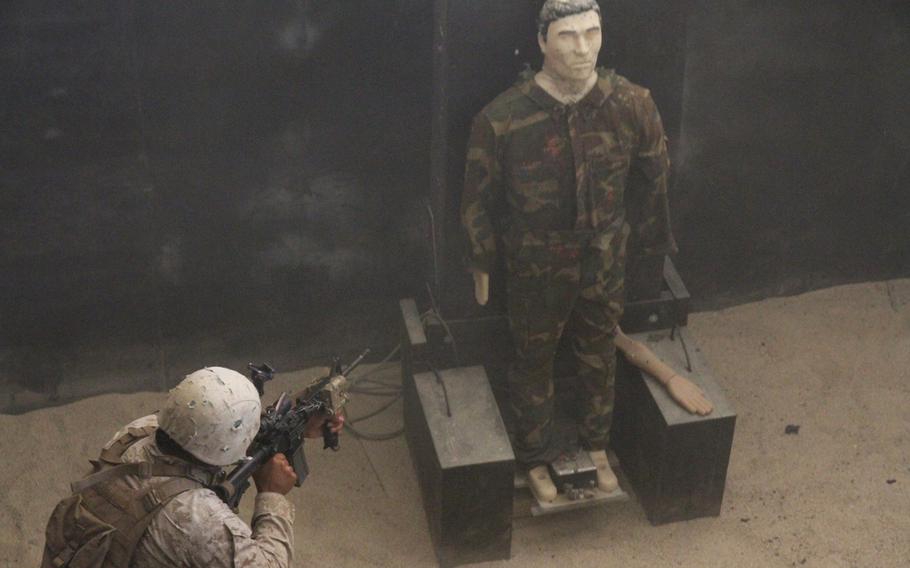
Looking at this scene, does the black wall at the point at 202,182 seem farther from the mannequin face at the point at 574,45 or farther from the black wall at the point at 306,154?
the mannequin face at the point at 574,45

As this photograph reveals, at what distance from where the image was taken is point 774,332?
7094 mm

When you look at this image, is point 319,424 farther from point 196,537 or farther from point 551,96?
point 551,96

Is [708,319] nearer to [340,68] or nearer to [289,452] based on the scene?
[340,68]

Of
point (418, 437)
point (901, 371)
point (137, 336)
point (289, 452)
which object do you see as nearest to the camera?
point (289, 452)

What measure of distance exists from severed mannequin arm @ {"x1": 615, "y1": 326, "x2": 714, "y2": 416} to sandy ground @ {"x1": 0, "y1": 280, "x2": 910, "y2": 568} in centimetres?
65

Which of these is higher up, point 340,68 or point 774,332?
point 340,68

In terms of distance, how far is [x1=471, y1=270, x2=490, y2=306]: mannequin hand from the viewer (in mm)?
5336

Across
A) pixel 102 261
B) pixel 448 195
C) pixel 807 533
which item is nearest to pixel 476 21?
pixel 448 195

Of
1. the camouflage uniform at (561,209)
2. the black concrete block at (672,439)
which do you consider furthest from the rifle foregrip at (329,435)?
the black concrete block at (672,439)

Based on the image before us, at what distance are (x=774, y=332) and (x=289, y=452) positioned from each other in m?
3.70

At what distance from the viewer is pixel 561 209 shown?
5207 millimetres

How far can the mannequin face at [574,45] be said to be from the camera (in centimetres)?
486

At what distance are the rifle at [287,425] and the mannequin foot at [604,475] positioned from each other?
5.51 ft

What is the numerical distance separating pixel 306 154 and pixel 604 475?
2.13 meters
